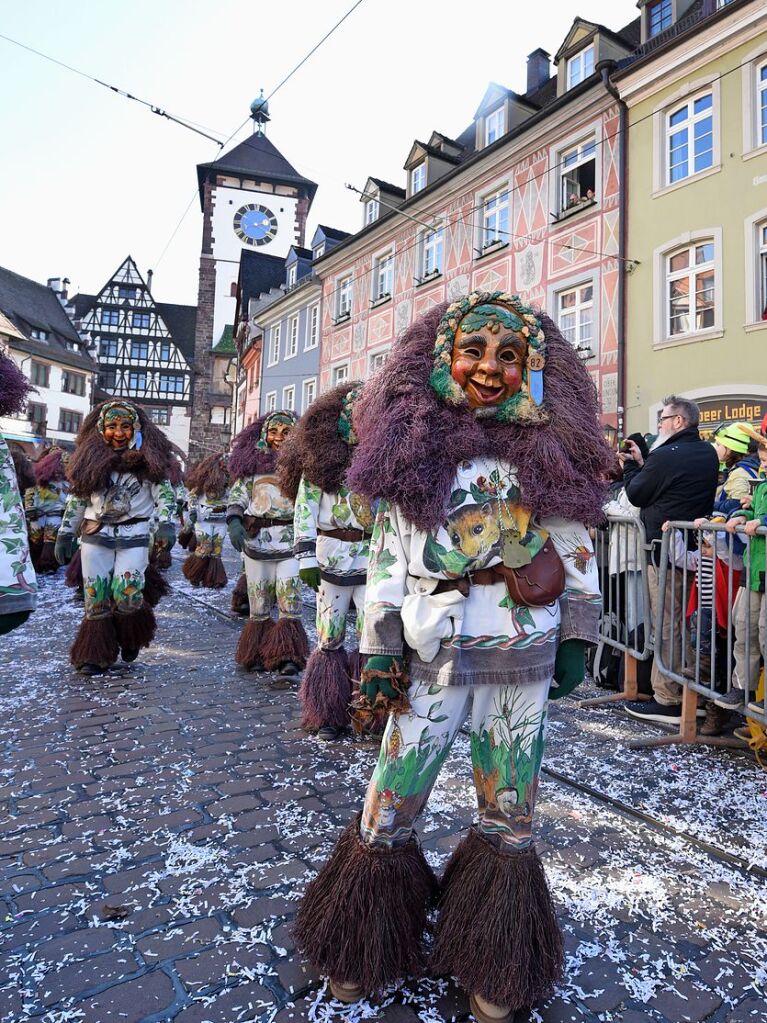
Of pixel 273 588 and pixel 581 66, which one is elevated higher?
pixel 581 66

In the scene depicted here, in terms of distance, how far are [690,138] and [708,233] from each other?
6.66ft

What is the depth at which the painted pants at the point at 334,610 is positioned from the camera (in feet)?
14.0

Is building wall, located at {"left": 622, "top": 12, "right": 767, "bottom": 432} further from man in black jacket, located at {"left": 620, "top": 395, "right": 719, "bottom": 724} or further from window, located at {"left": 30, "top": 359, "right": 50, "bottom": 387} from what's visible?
window, located at {"left": 30, "top": 359, "right": 50, "bottom": 387}

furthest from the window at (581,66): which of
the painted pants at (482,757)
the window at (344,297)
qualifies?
the painted pants at (482,757)

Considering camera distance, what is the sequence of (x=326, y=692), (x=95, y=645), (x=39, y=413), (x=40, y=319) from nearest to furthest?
(x=326, y=692)
(x=95, y=645)
(x=39, y=413)
(x=40, y=319)

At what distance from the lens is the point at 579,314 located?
14750 mm

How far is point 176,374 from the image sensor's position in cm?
5609

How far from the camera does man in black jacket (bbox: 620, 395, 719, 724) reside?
452 cm

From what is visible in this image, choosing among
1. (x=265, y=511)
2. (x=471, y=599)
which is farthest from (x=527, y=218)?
(x=471, y=599)

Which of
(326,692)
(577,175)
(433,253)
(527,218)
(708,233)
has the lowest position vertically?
(326,692)

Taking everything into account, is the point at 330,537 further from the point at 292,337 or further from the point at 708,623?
the point at 292,337

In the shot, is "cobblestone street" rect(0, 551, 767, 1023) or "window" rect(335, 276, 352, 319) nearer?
"cobblestone street" rect(0, 551, 767, 1023)

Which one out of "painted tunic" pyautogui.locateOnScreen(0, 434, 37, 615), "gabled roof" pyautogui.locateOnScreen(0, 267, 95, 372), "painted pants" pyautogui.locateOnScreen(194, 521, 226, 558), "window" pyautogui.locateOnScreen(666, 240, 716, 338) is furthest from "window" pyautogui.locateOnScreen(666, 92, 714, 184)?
"gabled roof" pyautogui.locateOnScreen(0, 267, 95, 372)

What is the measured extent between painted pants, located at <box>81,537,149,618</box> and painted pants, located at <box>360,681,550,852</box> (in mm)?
4013
